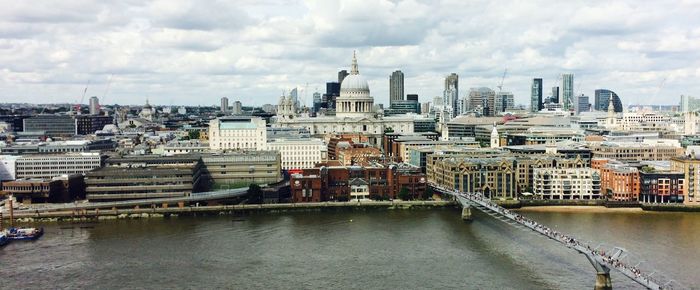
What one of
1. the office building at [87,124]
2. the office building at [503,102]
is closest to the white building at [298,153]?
the office building at [87,124]

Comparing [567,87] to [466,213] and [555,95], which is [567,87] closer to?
[555,95]

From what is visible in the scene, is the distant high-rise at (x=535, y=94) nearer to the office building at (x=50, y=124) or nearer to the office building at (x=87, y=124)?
the office building at (x=87, y=124)

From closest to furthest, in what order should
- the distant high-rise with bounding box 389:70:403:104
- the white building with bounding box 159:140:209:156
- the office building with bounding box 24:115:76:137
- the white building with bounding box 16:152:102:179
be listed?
the white building with bounding box 16:152:102:179, the white building with bounding box 159:140:209:156, the office building with bounding box 24:115:76:137, the distant high-rise with bounding box 389:70:403:104

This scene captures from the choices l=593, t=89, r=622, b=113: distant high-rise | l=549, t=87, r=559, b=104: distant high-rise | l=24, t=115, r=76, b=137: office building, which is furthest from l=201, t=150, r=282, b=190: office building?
l=549, t=87, r=559, b=104: distant high-rise

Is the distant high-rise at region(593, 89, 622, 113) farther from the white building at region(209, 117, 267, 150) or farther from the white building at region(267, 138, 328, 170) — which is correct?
the white building at region(209, 117, 267, 150)

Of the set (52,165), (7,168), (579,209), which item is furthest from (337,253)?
(7,168)

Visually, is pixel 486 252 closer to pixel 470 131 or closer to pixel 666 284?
pixel 666 284

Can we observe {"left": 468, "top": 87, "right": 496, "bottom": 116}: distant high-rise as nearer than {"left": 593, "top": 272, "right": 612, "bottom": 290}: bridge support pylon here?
No
